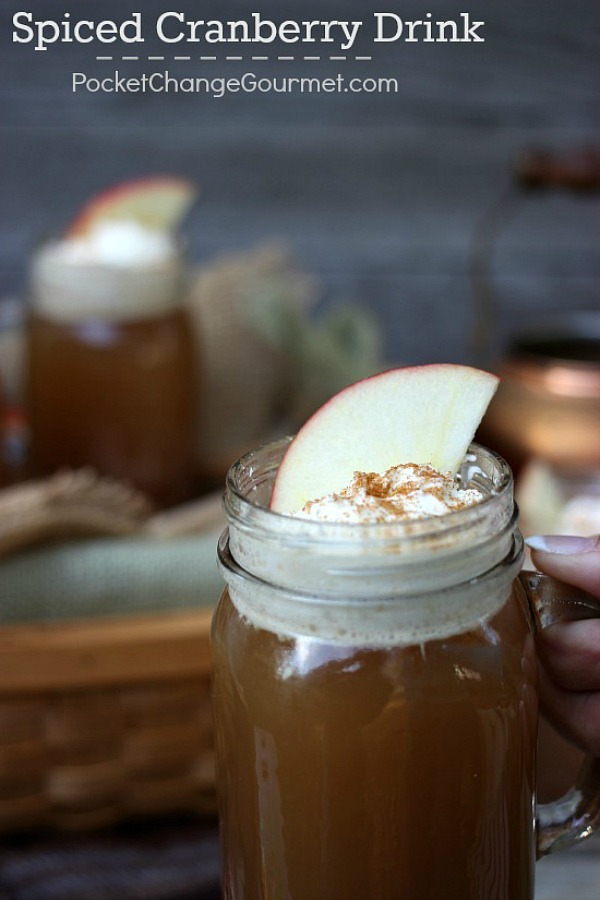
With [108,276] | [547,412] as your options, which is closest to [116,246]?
[108,276]

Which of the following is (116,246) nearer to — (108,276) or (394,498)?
(108,276)

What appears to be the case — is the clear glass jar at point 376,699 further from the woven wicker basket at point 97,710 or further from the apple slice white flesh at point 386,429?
the woven wicker basket at point 97,710

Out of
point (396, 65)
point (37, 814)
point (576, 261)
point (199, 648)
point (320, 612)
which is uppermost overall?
point (396, 65)

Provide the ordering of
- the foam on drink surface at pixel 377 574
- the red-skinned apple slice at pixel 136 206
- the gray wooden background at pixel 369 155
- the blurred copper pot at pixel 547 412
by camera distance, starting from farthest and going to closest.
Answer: the gray wooden background at pixel 369 155, the red-skinned apple slice at pixel 136 206, the blurred copper pot at pixel 547 412, the foam on drink surface at pixel 377 574

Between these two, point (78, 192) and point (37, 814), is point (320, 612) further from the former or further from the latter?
point (78, 192)

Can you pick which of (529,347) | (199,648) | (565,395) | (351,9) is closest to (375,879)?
(199,648)

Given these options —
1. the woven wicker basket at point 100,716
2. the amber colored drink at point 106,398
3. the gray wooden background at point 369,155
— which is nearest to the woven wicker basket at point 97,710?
the woven wicker basket at point 100,716

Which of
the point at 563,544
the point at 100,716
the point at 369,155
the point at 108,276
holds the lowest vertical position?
the point at 100,716
